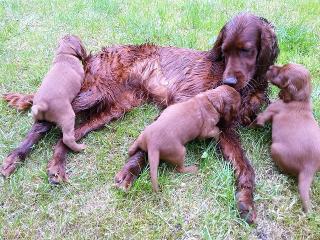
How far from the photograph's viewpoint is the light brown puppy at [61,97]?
3.06 metres

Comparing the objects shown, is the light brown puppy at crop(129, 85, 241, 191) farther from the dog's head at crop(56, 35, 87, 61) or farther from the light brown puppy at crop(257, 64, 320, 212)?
the dog's head at crop(56, 35, 87, 61)

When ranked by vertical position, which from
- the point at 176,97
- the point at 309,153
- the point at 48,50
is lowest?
the point at 48,50

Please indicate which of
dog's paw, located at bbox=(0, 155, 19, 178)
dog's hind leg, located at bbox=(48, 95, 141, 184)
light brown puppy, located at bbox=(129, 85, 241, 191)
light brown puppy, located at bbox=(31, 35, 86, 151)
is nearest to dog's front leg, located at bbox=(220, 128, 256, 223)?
light brown puppy, located at bbox=(129, 85, 241, 191)

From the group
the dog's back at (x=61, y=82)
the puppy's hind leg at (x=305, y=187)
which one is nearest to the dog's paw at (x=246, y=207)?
the puppy's hind leg at (x=305, y=187)

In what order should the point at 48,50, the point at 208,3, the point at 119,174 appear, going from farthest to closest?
1. the point at 208,3
2. the point at 48,50
3. the point at 119,174

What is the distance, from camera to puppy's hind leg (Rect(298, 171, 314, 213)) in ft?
8.77

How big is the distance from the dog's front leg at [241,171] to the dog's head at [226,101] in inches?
5.9

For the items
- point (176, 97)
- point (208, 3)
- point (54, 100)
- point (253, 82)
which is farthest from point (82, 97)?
point (208, 3)

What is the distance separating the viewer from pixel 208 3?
221 inches

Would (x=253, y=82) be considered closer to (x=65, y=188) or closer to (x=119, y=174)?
(x=119, y=174)

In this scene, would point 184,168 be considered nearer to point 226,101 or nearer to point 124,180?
point 124,180

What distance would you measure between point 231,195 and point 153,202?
51 cm

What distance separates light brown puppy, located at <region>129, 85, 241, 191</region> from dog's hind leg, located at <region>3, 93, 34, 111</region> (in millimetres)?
1123

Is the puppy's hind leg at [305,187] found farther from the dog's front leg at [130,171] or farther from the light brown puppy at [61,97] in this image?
the light brown puppy at [61,97]
